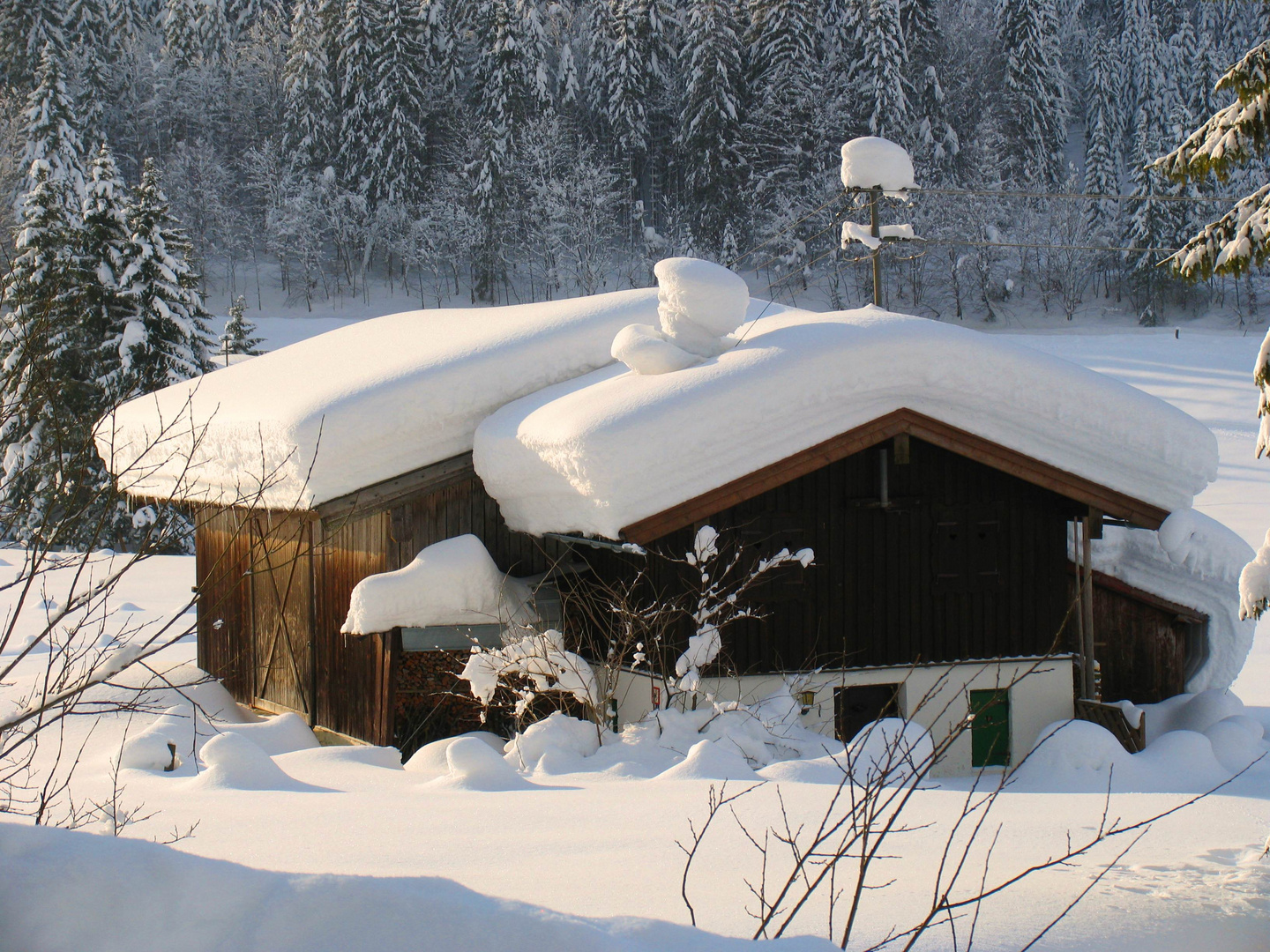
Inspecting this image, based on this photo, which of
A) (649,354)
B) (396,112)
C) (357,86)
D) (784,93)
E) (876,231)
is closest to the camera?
(649,354)

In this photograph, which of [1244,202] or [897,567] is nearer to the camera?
Result: [1244,202]

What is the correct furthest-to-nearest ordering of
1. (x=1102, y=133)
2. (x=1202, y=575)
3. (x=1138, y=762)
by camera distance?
(x=1102, y=133) → (x=1202, y=575) → (x=1138, y=762)

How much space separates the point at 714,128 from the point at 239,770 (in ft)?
161

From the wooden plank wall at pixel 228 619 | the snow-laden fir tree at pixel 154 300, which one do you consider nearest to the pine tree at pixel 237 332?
the snow-laden fir tree at pixel 154 300

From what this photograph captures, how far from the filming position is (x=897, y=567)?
36.5 feet

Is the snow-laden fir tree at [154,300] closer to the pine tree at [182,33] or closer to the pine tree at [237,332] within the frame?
the pine tree at [237,332]

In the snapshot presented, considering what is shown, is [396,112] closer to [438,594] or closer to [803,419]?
[438,594]

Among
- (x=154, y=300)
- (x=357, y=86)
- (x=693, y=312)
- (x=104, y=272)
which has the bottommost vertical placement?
(x=693, y=312)

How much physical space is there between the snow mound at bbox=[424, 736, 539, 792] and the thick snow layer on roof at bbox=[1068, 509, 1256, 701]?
7.36 m

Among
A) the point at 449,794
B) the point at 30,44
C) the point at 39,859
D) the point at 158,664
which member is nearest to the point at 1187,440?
the point at 449,794

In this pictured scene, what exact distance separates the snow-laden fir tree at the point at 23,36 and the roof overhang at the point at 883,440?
5925 cm

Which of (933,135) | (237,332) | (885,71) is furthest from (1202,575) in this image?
(933,135)

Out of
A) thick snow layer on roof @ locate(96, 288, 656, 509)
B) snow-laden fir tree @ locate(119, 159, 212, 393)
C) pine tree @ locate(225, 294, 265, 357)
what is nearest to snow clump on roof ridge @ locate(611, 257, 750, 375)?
thick snow layer on roof @ locate(96, 288, 656, 509)

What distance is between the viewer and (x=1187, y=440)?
1065cm
